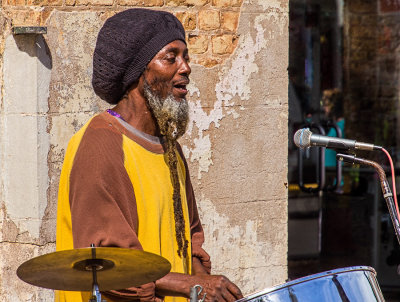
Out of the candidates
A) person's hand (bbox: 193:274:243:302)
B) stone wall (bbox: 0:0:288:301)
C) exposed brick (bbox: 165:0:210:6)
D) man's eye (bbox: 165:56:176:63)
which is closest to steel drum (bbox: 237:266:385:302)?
person's hand (bbox: 193:274:243:302)

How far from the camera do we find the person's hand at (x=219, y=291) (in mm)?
A: 2666

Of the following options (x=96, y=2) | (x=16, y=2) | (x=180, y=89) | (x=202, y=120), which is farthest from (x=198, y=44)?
(x=180, y=89)

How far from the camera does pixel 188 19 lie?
4398 millimetres

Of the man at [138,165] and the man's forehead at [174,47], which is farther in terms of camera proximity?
the man's forehead at [174,47]

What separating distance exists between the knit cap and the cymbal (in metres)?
0.70

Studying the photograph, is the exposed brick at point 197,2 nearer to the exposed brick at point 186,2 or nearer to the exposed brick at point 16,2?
the exposed brick at point 186,2

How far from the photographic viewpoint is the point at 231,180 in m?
4.56

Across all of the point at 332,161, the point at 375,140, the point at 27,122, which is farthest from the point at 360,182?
the point at 27,122

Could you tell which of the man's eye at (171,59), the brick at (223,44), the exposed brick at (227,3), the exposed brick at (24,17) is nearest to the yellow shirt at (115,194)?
the man's eye at (171,59)

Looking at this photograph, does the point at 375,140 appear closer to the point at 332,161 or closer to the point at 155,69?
the point at 332,161

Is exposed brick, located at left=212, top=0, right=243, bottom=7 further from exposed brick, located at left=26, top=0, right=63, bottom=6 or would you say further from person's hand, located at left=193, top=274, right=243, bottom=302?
person's hand, located at left=193, top=274, right=243, bottom=302

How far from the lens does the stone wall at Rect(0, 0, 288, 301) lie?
4.03 metres

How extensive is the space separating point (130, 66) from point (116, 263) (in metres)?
0.75

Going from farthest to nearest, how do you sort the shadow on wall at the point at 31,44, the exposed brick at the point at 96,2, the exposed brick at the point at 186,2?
the exposed brick at the point at 186,2 < the exposed brick at the point at 96,2 < the shadow on wall at the point at 31,44
